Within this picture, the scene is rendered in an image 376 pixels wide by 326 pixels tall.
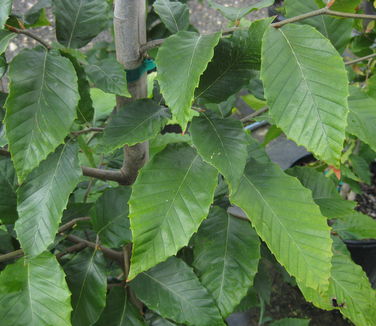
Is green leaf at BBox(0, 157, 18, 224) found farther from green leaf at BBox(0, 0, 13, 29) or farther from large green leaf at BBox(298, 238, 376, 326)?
large green leaf at BBox(298, 238, 376, 326)

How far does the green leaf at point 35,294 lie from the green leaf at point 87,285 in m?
0.12

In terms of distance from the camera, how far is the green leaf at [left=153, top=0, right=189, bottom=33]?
79 centimetres

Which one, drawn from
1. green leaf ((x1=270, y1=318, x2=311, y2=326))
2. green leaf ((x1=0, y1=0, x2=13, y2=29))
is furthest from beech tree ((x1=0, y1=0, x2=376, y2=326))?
green leaf ((x1=270, y1=318, x2=311, y2=326))

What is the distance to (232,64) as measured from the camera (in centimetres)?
69

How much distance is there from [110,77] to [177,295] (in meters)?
0.44

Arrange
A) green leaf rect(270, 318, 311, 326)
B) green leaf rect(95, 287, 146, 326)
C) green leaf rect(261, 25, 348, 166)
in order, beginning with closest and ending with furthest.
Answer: green leaf rect(261, 25, 348, 166) → green leaf rect(95, 287, 146, 326) → green leaf rect(270, 318, 311, 326)

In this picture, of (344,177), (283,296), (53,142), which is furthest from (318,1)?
(283,296)

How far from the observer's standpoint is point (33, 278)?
728mm

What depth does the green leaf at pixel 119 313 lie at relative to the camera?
0.90 meters

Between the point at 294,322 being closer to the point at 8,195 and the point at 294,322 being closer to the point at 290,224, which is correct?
the point at 290,224

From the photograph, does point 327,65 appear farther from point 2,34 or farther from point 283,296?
point 283,296

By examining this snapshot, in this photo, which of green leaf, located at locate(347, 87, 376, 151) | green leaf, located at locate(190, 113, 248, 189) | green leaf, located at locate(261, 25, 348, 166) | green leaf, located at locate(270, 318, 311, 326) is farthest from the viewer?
green leaf, located at locate(270, 318, 311, 326)

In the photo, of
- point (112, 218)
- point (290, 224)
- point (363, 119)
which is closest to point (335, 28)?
point (363, 119)

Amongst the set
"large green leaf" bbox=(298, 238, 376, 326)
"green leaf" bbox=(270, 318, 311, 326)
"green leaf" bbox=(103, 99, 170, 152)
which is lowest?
"green leaf" bbox=(270, 318, 311, 326)
